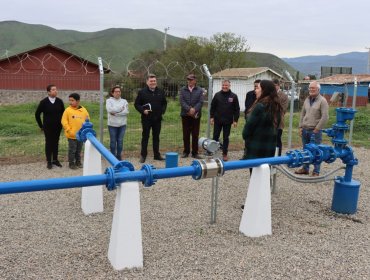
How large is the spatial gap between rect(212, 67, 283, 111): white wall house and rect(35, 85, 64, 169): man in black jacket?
9667 mm

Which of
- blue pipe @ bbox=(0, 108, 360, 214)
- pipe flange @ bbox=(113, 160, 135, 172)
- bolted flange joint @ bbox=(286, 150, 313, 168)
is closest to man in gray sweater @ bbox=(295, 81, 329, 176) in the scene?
blue pipe @ bbox=(0, 108, 360, 214)

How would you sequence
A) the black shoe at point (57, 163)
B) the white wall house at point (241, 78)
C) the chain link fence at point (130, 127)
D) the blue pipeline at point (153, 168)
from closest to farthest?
the blue pipeline at point (153, 168) < the black shoe at point (57, 163) < the chain link fence at point (130, 127) < the white wall house at point (241, 78)

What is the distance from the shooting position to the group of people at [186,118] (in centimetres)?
523

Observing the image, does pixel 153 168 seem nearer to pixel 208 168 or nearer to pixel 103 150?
pixel 208 168

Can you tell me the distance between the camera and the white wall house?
20.4m

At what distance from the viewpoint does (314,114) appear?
6.88 m

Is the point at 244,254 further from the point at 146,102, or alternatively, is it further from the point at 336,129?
the point at 146,102

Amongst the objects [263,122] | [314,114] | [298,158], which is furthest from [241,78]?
[298,158]

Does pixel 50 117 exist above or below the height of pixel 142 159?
above

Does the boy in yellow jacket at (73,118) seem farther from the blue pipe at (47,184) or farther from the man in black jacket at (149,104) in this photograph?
the blue pipe at (47,184)

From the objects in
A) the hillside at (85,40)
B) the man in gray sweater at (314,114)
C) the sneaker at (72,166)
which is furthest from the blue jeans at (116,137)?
the hillside at (85,40)

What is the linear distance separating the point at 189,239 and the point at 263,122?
1.70 metres

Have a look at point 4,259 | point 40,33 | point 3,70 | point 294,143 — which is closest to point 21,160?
point 4,259

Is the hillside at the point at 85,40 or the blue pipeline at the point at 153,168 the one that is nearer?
the blue pipeline at the point at 153,168
